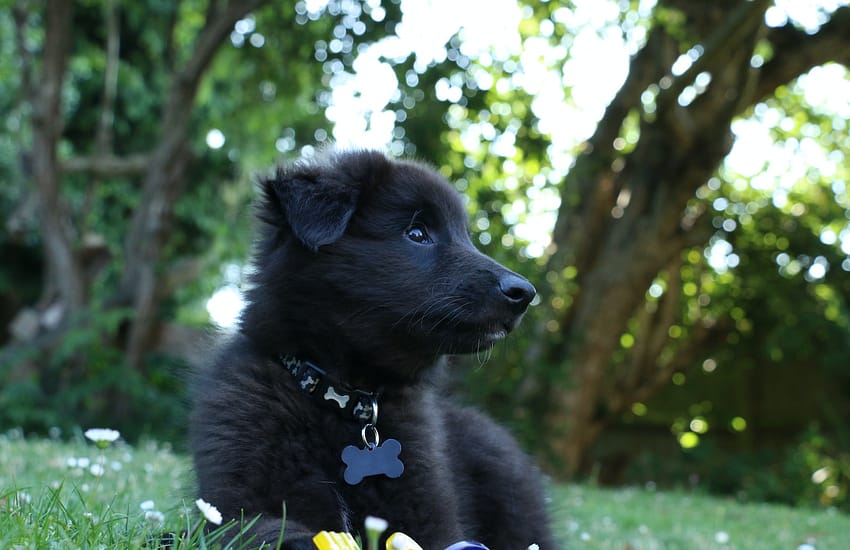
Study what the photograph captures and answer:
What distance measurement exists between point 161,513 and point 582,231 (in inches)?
334

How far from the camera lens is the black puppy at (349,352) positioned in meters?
2.74

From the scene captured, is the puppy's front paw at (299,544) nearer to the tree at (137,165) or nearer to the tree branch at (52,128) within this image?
the tree at (137,165)

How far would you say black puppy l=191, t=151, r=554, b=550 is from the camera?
2.74 m

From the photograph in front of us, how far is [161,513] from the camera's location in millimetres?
2711

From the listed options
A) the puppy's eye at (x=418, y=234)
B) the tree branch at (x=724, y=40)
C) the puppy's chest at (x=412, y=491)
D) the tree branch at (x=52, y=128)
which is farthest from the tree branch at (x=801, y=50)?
the puppy's chest at (x=412, y=491)

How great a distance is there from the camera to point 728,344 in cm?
1245

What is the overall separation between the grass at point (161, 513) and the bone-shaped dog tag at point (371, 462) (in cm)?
49

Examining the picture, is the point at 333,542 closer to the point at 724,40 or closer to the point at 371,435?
the point at 371,435

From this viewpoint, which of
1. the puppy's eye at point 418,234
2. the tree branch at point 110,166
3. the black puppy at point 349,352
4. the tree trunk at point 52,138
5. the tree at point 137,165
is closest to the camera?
the black puppy at point 349,352

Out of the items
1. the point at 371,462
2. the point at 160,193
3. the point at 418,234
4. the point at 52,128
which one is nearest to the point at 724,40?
the point at 160,193

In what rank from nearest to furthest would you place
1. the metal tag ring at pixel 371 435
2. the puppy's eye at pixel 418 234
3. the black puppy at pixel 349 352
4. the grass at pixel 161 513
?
the grass at pixel 161 513 → the black puppy at pixel 349 352 → the metal tag ring at pixel 371 435 → the puppy's eye at pixel 418 234

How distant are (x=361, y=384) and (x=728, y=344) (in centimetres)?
1040

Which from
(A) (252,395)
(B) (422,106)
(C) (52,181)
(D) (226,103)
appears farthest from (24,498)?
(D) (226,103)

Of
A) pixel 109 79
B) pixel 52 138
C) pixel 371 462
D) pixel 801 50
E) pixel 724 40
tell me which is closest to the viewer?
pixel 371 462
